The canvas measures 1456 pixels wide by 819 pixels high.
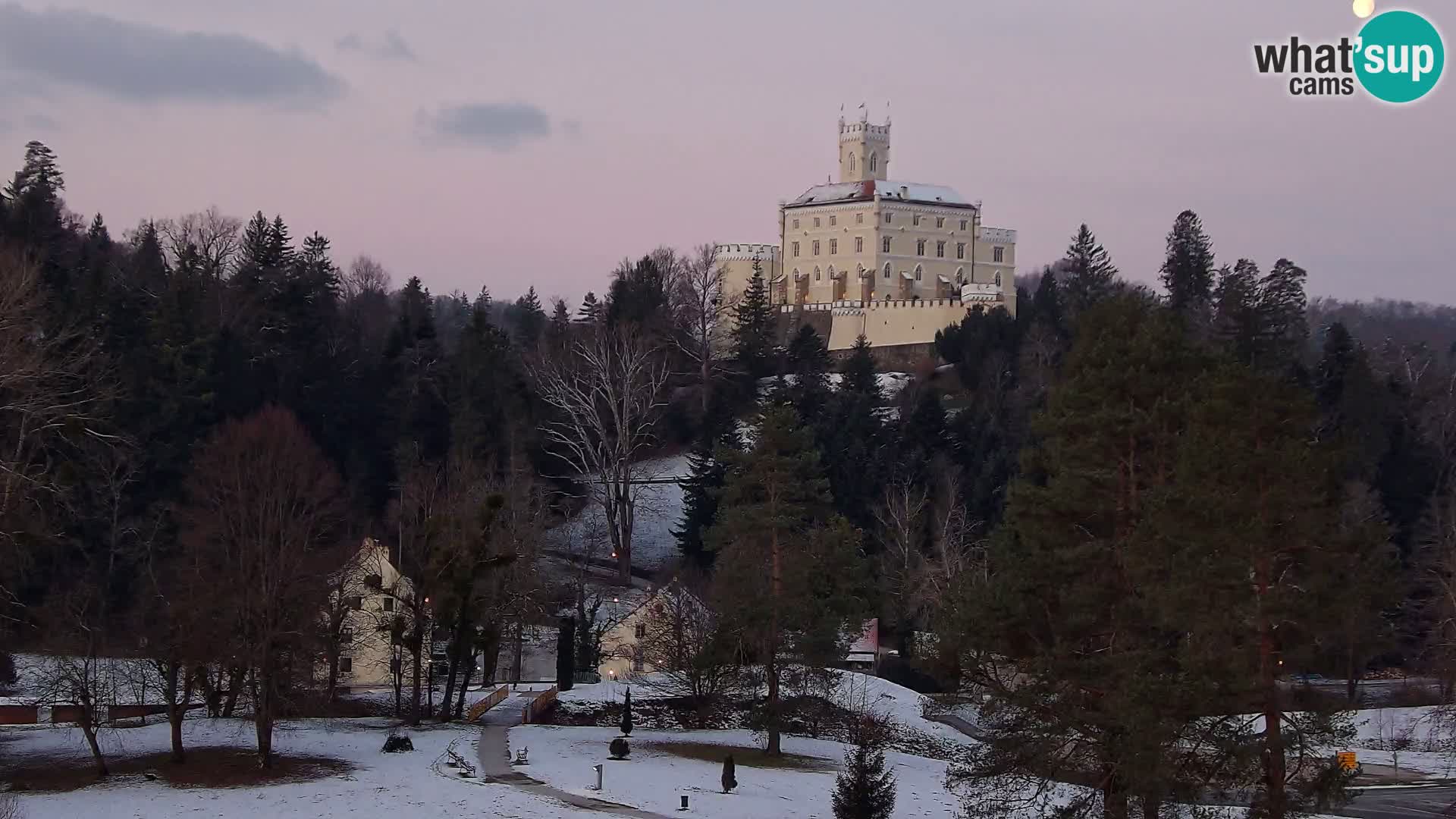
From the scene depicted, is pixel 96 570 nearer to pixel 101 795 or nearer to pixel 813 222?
pixel 101 795

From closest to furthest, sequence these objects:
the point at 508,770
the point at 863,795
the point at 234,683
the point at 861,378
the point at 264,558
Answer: the point at 863,795, the point at 508,770, the point at 264,558, the point at 234,683, the point at 861,378

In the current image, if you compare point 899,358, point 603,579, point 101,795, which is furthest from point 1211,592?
point 899,358

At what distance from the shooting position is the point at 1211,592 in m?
22.4

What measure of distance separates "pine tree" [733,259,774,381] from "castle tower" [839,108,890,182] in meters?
20.9

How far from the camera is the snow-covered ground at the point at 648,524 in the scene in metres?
69.4

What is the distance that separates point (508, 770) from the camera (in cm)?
3416

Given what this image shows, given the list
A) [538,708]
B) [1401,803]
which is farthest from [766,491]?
[1401,803]

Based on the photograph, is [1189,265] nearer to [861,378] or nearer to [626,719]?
[861,378]

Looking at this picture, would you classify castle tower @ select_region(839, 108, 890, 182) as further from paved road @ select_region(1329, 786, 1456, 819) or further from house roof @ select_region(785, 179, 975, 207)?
paved road @ select_region(1329, 786, 1456, 819)

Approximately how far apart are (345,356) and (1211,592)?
2360 inches

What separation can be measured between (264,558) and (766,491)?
488 inches

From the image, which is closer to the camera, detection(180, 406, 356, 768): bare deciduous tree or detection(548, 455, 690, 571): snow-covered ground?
detection(180, 406, 356, 768): bare deciduous tree

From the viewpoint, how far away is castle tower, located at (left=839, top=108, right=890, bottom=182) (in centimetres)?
11494

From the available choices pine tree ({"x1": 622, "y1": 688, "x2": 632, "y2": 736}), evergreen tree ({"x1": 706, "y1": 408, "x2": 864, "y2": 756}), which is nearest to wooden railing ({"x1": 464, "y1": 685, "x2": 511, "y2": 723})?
pine tree ({"x1": 622, "y1": 688, "x2": 632, "y2": 736})
